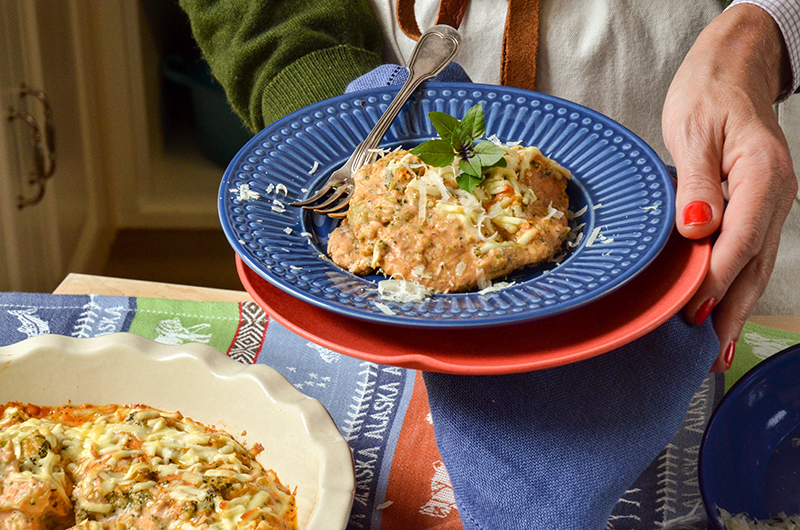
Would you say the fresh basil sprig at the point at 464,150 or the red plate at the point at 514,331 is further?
the fresh basil sprig at the point at 464,150

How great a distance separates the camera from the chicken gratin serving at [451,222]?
2.50ft

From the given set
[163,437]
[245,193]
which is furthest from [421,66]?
[163,437]

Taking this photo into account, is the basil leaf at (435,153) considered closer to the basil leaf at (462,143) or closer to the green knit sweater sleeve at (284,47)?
the basil leaf at (462,143)

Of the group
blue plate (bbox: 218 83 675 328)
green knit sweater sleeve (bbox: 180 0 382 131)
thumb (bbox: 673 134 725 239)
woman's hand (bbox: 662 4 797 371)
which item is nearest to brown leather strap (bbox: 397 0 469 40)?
green knit sweater sleeve (bbox: 180 0 382 131)

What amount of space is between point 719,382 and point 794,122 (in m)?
0.61

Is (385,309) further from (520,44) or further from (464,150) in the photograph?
(520,44)

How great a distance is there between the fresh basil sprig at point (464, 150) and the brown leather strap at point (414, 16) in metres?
0.46

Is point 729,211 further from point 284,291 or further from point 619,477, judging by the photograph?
point 284,291

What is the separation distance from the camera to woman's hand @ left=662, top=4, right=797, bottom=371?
2.45 feet

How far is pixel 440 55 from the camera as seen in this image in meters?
1.02

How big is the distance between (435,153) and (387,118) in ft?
0.50

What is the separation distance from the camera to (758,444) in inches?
32.4

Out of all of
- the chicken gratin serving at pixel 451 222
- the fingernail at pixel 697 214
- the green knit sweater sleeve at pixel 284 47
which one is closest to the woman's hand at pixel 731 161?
the fingernail at pixel 697 214

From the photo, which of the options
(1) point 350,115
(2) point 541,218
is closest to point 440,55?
(1) point 350,115
